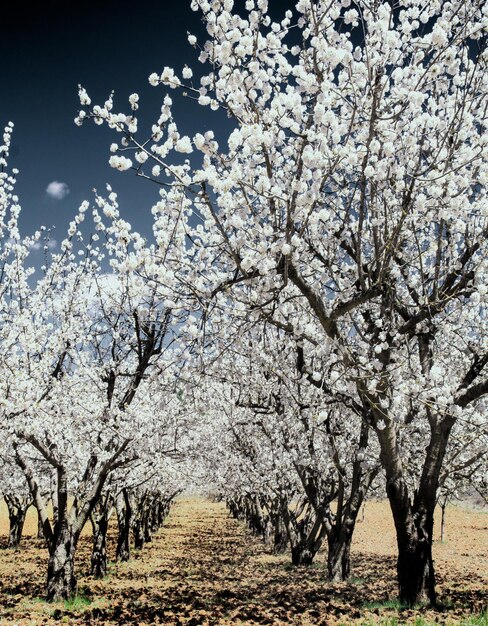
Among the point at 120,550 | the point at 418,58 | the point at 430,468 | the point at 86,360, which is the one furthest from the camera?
the point at 120,550

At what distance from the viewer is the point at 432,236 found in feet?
29.8

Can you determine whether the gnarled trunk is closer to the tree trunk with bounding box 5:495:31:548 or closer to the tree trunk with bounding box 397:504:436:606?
the tree trunk with bounding box 397:504:436:606

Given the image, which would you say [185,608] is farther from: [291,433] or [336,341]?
[336,341]

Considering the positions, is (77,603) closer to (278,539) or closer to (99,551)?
(99,551)

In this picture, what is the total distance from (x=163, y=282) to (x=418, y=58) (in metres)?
4.00

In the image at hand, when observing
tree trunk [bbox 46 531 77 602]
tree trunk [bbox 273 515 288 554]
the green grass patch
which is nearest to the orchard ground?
the green grass patch

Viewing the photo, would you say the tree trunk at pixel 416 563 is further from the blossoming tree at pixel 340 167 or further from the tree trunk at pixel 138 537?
the tree trunk at pixel 138 537

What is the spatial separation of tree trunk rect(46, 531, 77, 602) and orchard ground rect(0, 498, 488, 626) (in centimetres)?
32

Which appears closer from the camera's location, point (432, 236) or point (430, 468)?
point (430, 468)

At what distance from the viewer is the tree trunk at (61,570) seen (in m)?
11.6

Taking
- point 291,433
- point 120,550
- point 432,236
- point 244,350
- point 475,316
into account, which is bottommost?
point 120,550

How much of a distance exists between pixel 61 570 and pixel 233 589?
14.6ft

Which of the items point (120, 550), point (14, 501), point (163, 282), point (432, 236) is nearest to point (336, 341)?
point (163, 282)

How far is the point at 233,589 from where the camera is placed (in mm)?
13352
